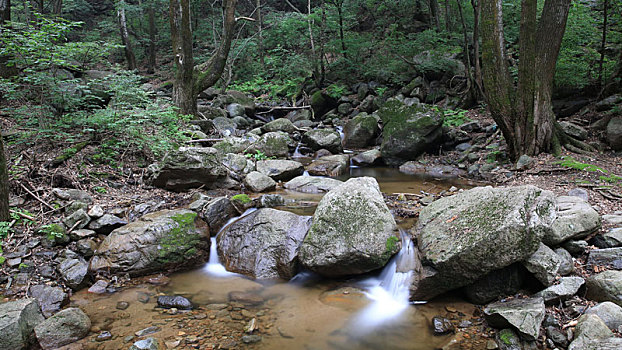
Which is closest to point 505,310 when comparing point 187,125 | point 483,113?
point 187,125

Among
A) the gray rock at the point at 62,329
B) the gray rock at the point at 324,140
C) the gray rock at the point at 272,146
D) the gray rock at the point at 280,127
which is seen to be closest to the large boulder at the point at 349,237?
the gray rock at the point at 62,329

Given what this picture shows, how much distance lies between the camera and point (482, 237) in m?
3.64

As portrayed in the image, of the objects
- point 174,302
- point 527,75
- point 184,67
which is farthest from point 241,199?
point 527,75

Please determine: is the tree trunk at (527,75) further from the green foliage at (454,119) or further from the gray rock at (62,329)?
the gray rock at (62,329)

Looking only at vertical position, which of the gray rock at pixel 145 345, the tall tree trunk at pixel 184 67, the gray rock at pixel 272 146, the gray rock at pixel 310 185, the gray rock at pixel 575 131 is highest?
the tall tree trunk at pixel 184 67

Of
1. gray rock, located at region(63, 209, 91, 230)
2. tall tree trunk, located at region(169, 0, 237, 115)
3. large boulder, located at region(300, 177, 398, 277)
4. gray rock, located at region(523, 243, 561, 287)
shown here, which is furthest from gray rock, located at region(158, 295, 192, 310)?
tall tree trunk, located at region(169, 0, 237, 115)

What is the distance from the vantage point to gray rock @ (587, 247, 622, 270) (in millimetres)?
3651

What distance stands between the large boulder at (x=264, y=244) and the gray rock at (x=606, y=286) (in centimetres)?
337

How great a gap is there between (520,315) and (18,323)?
4761 millimetres

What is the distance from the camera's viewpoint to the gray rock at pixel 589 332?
287 cm

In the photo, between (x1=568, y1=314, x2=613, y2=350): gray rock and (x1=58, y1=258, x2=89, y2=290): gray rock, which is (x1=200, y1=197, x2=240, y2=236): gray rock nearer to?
(x1=58, y1=258, x2=89, y2=290): gray rock

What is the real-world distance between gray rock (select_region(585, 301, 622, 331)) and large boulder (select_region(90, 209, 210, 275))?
4790 millimetres

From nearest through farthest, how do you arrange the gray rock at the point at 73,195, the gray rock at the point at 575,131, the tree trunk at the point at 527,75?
the gray rock at the point at 73,195 → the tree trunk at the point at 527,75 → the gray rock at the point at 575,131

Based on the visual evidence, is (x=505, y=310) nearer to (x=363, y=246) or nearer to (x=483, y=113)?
(x=363, y=246)
